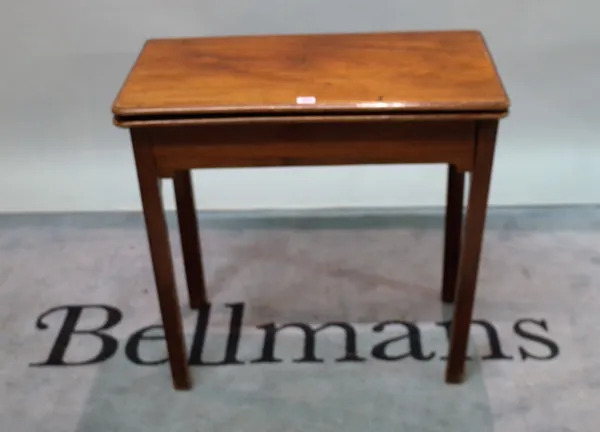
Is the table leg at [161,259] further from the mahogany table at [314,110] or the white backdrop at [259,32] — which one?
the white backdrop at [259,32]

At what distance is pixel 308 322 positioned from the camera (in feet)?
5.36

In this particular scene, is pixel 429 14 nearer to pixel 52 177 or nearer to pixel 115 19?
pixel 115 19

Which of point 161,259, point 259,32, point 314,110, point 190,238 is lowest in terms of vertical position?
point 190,238

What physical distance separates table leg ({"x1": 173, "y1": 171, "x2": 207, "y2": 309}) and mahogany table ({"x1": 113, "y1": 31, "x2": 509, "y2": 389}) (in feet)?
0.72

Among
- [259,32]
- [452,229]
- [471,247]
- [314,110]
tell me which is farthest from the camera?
[259,32]

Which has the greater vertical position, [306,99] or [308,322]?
[306,99]

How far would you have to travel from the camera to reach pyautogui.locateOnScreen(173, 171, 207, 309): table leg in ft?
4.98

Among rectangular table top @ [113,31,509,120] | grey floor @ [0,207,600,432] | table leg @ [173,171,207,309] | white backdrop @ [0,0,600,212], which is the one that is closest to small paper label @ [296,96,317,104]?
rectangular table top @ [113,31,509,120]

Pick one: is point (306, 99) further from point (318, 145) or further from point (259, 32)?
point (259, 32)

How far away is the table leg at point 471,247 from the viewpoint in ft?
3.94

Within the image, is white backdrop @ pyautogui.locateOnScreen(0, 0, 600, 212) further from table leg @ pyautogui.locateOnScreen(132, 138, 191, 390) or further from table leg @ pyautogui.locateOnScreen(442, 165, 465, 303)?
table leg @ pyautogui.locateOnScreen(132, 138, 191, 390)

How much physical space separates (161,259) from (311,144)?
342 millimetres

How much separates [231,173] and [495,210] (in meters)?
0.69

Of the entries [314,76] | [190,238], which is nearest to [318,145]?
[314,76]
